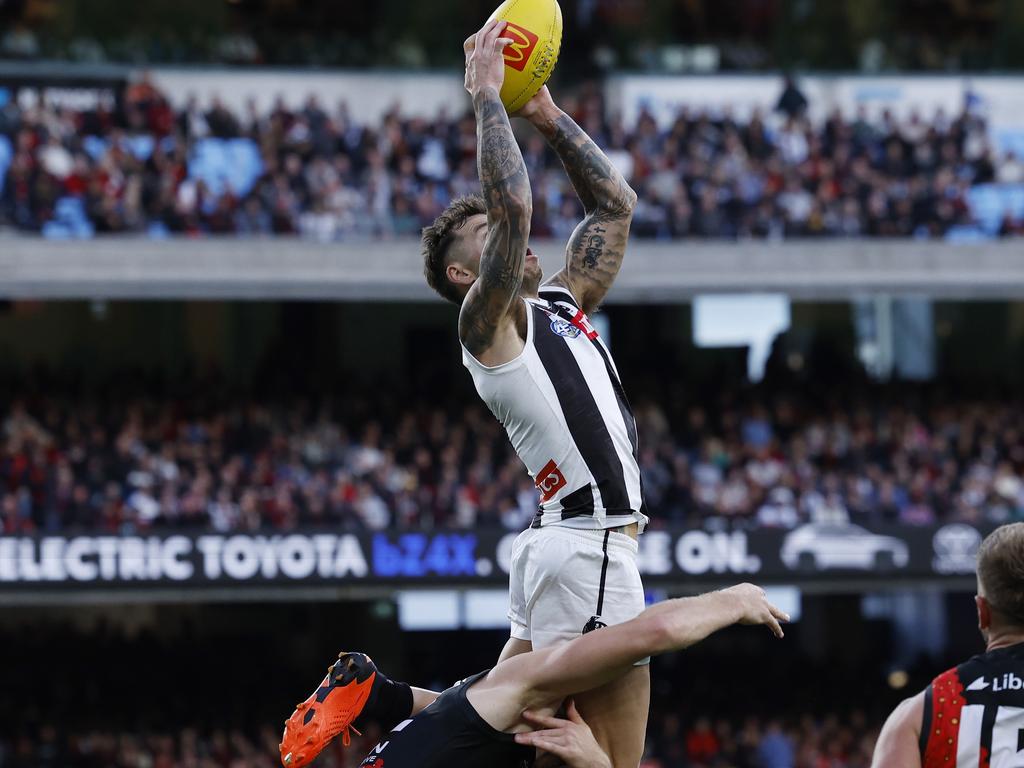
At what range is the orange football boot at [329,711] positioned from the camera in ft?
21.5

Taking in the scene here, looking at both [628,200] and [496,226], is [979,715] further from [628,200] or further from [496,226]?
[628,200]

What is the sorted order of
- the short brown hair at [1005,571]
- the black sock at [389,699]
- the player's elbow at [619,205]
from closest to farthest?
the short brown hair at [1005,571], the black sock at [389,699], the player's elbow at [619,205]

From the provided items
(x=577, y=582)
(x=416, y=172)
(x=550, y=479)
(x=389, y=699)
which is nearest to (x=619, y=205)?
(x=550, y=479)

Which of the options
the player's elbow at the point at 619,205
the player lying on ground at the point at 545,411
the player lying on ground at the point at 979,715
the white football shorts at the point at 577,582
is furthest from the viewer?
the player's elbow at the point at 619,205

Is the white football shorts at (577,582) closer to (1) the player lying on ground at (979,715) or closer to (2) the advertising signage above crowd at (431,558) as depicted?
(1) the player lying on ground at (979,715)

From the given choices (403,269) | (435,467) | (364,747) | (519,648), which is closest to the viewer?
(519,648)

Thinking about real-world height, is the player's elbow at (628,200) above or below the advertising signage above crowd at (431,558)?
above

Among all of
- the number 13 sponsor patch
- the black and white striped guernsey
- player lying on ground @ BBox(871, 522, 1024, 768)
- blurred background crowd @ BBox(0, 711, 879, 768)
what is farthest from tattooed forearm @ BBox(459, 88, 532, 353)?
blurred background crowd @ BBox(0, 711, 879, 768)

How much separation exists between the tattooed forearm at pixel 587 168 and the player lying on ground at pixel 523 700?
1.89 m

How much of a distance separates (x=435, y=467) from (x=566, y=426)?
12917 mm

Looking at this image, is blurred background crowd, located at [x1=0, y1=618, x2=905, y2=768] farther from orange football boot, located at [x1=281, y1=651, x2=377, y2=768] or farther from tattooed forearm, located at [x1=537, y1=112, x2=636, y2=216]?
tattooed forearm, located at [x1=537, y1=112, x2=636, y2=216]

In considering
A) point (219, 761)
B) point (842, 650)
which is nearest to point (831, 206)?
point (842, 650)

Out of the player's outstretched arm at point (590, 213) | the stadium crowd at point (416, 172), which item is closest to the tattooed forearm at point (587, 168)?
the player's outstretched arm at point (590, 213)

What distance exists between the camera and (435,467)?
19.2m
